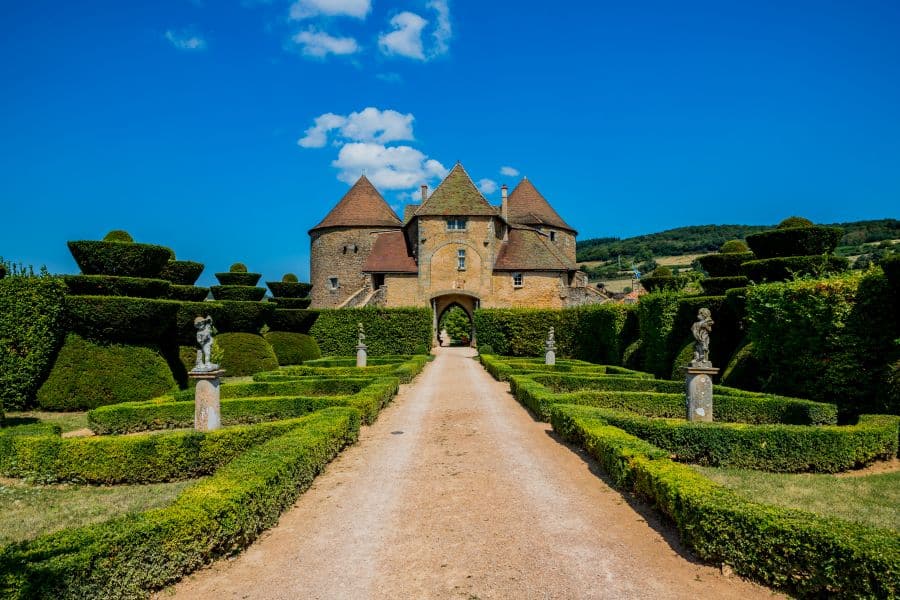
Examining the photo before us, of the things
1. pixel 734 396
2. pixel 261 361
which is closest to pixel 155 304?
pixel 261 361

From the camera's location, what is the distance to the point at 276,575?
18.1 ft

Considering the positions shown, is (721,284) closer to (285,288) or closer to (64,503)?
(64,503)

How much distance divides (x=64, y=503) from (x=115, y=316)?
9.33 meters

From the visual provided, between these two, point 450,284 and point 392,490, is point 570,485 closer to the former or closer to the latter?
point 392,490

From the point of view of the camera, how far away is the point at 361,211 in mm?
46344

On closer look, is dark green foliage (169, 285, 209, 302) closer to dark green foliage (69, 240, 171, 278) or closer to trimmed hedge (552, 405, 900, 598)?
dark green foliage (69, 240, 171, 278)

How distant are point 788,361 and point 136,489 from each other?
47.1ft

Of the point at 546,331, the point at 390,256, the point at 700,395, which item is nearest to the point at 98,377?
the point at 700,395

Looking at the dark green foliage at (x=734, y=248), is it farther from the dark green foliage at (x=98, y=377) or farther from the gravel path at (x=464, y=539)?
the dark green foliage at (x=98, y=377)

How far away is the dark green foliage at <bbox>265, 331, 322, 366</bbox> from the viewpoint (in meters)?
28.4

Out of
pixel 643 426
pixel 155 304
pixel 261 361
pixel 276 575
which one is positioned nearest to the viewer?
pixel 276 575

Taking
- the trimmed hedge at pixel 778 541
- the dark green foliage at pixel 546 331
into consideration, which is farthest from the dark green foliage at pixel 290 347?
the trimmed hedge at pixel 778 541

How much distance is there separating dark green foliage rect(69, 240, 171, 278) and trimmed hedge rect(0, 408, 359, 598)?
12.2 m

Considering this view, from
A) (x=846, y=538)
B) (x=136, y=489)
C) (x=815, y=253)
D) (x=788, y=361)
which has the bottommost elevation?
(x=136, y=489)
